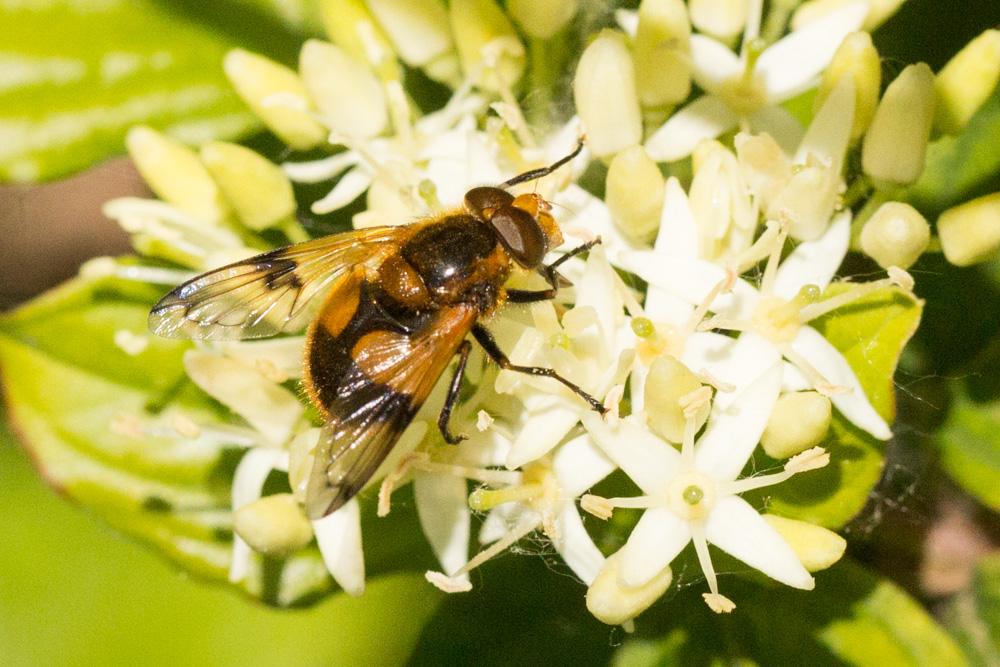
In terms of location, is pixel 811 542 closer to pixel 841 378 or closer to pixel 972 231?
pixel 841 378

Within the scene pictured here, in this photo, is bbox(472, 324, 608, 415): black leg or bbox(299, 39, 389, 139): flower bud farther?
bbox(299, 39, 389, 139): flower bud

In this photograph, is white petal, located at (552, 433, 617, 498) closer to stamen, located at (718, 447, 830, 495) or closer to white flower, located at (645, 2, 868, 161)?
stamen, located at (718, 447, 830, 495)

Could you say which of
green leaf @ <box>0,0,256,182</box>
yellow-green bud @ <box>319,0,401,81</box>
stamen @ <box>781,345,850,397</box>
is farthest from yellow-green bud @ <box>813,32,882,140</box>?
green leaf @ <box>0,0,256,182</box>

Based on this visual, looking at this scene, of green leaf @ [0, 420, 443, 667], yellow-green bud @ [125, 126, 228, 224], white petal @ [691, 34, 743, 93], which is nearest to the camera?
white petal @ [691, 34, 743, 93]

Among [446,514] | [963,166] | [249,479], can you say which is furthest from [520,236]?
[963,166]

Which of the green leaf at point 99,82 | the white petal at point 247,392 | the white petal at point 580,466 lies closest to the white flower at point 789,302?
the white petal at point 580,466
